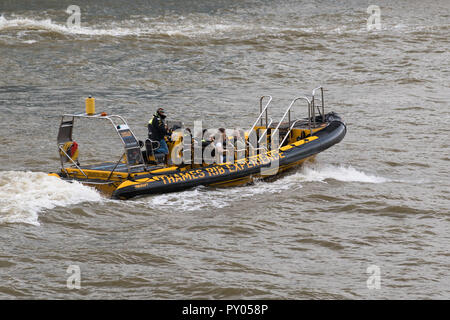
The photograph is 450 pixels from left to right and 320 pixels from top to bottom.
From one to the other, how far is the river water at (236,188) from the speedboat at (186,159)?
0.26 m

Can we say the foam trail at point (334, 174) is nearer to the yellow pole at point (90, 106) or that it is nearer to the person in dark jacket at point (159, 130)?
the person in dark jacket at point (159, 130)

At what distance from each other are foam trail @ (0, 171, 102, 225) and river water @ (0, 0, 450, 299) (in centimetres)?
3

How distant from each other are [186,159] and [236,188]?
3.53 feet

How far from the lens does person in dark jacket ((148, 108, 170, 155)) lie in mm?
12898

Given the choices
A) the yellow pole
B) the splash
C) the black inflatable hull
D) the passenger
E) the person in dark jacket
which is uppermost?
the yellow pole

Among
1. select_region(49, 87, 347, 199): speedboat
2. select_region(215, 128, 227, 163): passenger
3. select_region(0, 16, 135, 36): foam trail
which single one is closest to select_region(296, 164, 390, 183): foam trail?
select_region(49, 87, 347, 199): speedboat

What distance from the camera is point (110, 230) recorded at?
36.4ft

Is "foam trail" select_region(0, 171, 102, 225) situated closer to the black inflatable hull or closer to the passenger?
the black inflatable hull

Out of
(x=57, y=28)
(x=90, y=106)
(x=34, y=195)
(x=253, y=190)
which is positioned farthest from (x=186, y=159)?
(x=57, y=28)

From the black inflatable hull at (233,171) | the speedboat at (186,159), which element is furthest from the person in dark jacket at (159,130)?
the black inflatable hull at (233,171)

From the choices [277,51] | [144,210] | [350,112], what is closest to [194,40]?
[277,51]
